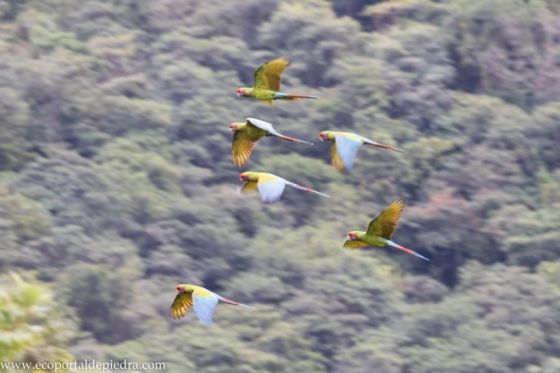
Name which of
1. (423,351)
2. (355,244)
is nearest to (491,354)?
(423,351)

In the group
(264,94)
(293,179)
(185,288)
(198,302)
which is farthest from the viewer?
(293,179)

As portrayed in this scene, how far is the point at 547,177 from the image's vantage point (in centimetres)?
1680

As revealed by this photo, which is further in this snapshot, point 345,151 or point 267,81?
point 267,81

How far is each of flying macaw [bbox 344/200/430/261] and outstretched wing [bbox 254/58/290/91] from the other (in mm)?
686

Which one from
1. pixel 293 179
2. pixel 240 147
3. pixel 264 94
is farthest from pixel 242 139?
pixel 293 179

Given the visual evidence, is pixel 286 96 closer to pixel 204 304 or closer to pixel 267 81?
pixel 267 81

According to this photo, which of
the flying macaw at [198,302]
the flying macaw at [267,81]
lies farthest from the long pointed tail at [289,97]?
the flying macaw at [198,302]

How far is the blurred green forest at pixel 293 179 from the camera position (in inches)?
543

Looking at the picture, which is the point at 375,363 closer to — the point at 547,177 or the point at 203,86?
the point at 547,177

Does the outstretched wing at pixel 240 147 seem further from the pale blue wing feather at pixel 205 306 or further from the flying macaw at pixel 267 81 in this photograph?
the pale blue wing feather at pixel 205 306

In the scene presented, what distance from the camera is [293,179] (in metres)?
16.0

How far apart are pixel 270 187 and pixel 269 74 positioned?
0.73 metres

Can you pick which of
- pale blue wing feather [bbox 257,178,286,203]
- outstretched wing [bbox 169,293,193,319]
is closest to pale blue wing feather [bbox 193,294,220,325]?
outstretched wing [bbox 169,293,193,319]

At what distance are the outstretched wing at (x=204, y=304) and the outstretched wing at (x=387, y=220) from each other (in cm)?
57
